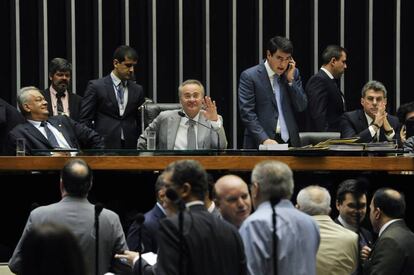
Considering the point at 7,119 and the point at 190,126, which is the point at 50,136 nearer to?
the point at 7,119

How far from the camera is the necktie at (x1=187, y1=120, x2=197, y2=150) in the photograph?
30.3ft

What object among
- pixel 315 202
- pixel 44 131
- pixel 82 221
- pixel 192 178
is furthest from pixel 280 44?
pixel 192 178

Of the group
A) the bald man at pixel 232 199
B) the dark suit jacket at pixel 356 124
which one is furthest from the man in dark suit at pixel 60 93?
the bald man at pixel 232 199

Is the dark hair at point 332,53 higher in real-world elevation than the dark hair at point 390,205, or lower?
higher

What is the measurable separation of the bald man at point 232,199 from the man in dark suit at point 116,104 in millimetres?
3822

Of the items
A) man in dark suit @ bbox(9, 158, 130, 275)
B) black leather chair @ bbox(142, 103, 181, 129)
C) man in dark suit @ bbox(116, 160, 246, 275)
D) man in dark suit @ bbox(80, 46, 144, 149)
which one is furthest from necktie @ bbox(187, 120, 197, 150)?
man in dark suit @ bbox(116, 160, 246, 275)

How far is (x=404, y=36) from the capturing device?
12.0 meters

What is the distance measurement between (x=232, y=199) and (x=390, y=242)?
1.07m

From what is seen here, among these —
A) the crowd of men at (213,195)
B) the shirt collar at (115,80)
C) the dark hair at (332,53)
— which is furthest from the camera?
the dark hair at (332,53)

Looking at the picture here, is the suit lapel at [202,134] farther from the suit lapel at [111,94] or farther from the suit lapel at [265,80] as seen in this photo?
the suit lapel at [111,94]

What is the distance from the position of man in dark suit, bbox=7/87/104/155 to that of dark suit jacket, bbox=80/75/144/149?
48 cm

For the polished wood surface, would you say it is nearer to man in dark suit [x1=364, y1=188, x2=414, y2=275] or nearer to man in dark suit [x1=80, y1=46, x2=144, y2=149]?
man in dark suit [x1=364, y1=188, x2=414, y2=275]

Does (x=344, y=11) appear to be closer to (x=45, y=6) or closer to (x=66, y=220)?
(x=45, y=6)

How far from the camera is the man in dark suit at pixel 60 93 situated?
10.5m
